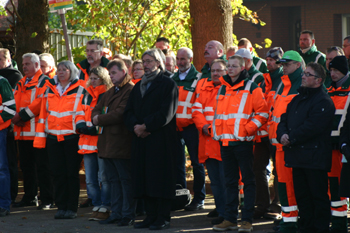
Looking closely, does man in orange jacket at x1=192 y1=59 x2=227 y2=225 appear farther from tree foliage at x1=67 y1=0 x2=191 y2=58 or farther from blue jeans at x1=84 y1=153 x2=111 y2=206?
tree foliage at x1=67 y1=0 x2=191 y2=58

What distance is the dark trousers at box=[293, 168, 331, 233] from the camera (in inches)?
254

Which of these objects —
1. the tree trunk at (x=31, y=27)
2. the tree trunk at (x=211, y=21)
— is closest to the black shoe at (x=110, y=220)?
the tree trunk at (x=211, y=21)

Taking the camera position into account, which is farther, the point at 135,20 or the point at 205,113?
the point at 135,20

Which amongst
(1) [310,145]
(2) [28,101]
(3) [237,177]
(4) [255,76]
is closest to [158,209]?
(3) [237,177]

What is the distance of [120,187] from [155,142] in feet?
3.14

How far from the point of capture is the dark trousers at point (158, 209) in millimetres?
7492

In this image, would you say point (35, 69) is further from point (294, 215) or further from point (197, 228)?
point (294, 215)

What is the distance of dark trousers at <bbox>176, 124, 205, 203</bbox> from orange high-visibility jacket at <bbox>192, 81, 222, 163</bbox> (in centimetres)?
63

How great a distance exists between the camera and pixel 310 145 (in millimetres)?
6414

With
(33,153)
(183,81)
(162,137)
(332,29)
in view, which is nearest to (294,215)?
(162,137)

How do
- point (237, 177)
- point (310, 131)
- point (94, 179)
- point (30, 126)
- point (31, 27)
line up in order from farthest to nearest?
1. point (31, 27)
2. point (30, 126)
3. point (94, 179)
4. point (237, 177)
5. point (310, 131)

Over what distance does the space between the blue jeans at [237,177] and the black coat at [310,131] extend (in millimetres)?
652

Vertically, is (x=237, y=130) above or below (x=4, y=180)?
above

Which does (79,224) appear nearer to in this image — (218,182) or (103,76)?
(218,182)
